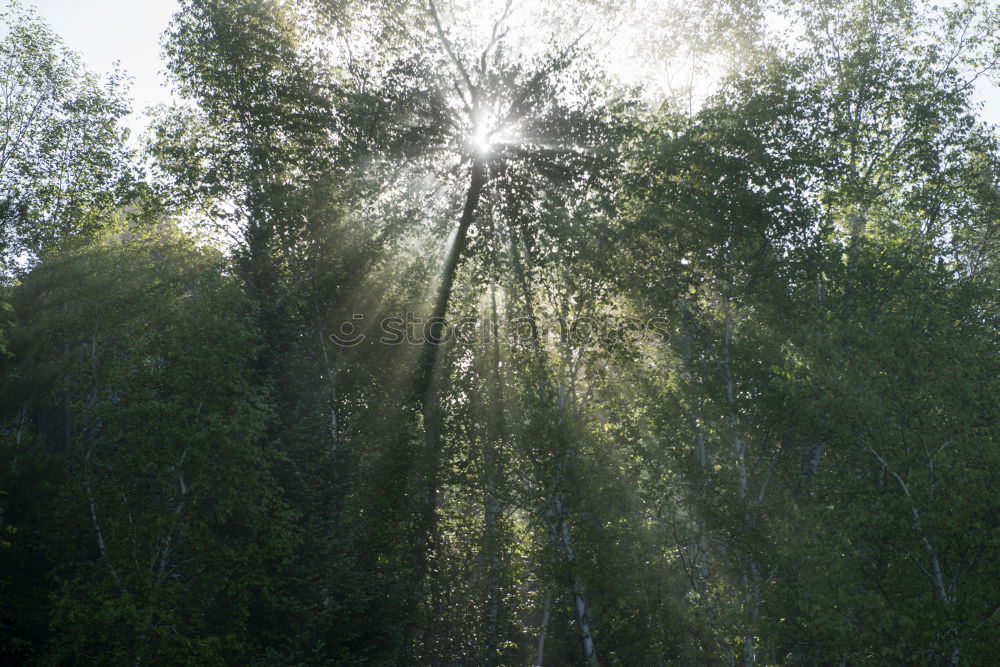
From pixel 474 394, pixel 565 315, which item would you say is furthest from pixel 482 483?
pixel 565 315

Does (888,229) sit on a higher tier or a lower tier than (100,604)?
higher

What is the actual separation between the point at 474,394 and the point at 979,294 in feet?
44.5

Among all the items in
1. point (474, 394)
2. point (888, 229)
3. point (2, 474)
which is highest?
point (888, 229)

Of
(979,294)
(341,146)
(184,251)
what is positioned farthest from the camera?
(184,251)

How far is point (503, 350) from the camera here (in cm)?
2175

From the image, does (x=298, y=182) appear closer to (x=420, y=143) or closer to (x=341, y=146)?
(x=341, y=146)

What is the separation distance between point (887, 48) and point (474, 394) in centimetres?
1636

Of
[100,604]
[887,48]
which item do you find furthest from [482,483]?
[887,48]

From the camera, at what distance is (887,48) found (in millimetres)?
22719

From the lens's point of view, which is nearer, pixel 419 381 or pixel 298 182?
pixel 419 381

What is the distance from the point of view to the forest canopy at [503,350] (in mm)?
14437

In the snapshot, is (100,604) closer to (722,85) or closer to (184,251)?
(184,251)

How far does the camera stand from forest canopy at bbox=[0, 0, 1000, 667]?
14.4 meters

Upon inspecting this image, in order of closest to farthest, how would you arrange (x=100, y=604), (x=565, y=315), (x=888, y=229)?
(x=100, y=604)
(x=565, y=315)
(x=888, y=229)
